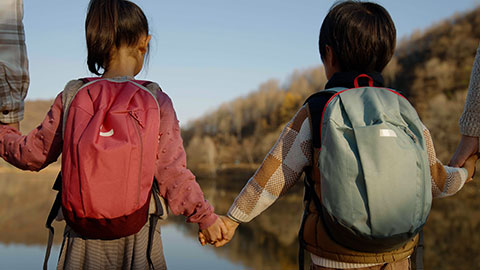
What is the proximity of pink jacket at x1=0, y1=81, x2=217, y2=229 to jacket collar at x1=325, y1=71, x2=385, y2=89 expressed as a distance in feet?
1.63

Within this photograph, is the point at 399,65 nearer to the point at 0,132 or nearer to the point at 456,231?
the point at 456,231

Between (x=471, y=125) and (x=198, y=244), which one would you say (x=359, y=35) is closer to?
(x=471, y=125)

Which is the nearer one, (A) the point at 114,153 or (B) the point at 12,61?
(A) the point at 114,153

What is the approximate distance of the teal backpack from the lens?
1065 millimetres

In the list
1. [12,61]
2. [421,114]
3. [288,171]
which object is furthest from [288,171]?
[421,114]

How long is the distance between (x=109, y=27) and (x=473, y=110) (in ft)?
3.98

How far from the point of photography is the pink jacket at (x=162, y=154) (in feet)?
4.03

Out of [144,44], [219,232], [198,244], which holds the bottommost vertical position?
[198,244]

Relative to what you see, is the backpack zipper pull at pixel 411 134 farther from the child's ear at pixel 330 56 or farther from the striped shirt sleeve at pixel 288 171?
the child's ear at pixel 330 56

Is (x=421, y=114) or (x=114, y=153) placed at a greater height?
(x=114, y=153)

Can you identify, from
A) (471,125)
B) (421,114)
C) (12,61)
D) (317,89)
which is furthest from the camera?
(317,89)

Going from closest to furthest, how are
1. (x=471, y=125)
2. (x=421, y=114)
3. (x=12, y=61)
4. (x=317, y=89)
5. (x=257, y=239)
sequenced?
(x=12, y=61), (x=471, y=125), (x=257, y=239), (x=421, y=114), (x=317, y=89)

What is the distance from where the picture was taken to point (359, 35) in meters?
1.25

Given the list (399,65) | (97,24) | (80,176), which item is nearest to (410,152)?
(80,176)
